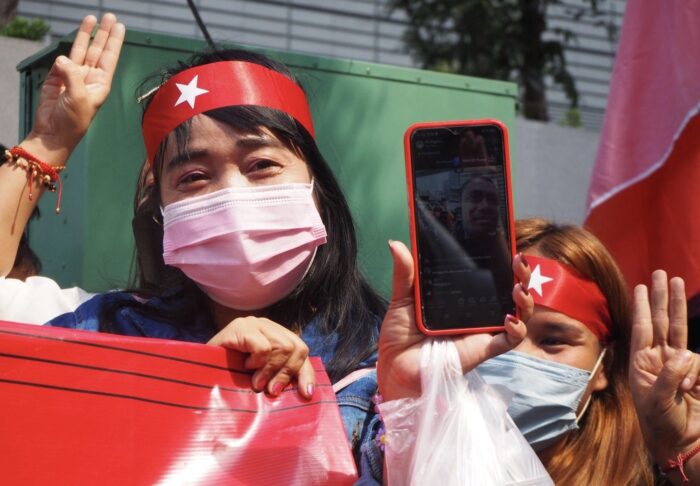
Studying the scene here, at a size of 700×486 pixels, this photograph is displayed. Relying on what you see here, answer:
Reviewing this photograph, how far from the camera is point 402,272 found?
5.78 feet

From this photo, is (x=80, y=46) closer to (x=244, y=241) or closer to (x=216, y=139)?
(x=216, y=139)

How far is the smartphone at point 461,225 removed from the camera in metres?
1.78

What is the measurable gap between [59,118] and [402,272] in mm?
1008

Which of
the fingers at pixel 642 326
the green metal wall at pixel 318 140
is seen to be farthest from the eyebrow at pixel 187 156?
the green metal wall at pixel 318 140

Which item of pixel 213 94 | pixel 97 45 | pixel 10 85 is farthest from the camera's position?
pixel 10 85

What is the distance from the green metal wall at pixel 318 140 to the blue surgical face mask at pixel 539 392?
110 cm

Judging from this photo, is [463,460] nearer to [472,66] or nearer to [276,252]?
[276,252]

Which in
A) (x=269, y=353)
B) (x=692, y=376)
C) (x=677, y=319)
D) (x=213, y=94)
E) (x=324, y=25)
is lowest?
(x=324, y=25)

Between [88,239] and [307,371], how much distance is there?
6.50ft

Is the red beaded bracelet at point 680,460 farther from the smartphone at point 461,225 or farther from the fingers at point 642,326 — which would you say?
the smartphone at point 461,225

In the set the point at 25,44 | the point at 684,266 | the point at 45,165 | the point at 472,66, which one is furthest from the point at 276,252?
the point at 472,66

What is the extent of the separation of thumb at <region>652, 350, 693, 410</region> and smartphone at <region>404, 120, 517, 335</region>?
76 cm

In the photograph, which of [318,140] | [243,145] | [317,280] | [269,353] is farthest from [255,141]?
[318,140]

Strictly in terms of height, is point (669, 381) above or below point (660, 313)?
below
